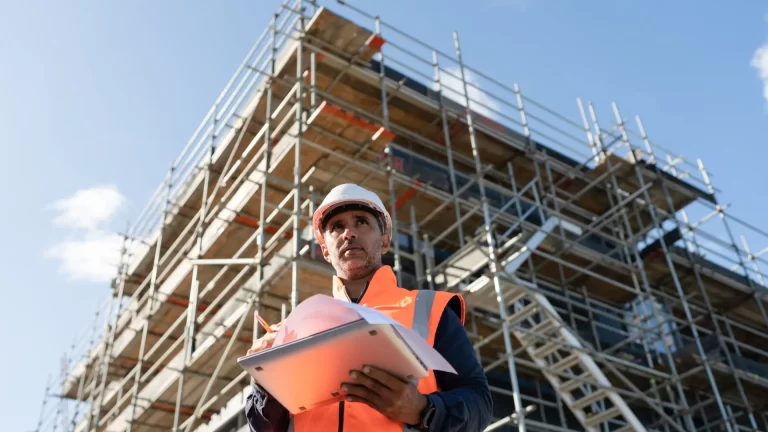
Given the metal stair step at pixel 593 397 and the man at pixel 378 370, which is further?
the metal stair step at pixel 593 397

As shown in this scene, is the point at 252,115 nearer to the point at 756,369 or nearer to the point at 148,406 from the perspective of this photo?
the point at 148,406

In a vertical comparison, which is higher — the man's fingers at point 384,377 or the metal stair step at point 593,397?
the metal stair step at point 593,397

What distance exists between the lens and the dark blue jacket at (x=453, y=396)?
1894mm

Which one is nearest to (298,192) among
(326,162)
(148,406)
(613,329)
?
(326,162)

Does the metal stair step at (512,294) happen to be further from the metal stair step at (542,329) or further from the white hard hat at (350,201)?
the white hard hat at (350,201)

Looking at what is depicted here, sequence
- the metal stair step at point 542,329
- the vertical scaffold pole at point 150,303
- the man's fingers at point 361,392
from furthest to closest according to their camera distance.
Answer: the vertical scaffold pole at point 150,303 < the metal stair step at point 542,329 < the man's fingers at point 361,392

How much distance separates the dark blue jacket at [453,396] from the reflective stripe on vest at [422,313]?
61mm

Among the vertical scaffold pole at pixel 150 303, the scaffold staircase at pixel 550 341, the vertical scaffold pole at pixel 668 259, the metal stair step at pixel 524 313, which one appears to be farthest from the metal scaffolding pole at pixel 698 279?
the vertical scaffold pole at pixel 150 303

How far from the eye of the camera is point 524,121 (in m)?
14.0

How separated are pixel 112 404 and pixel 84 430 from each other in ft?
4.26

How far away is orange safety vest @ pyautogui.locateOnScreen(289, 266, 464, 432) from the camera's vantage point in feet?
6.12

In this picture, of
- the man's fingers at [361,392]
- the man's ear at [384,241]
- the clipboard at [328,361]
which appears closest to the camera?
the clipboard at [328,361]

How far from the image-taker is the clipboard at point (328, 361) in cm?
165

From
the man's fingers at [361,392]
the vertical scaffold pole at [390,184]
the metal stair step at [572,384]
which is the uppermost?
the vertical scaffold pole at [390,184]
